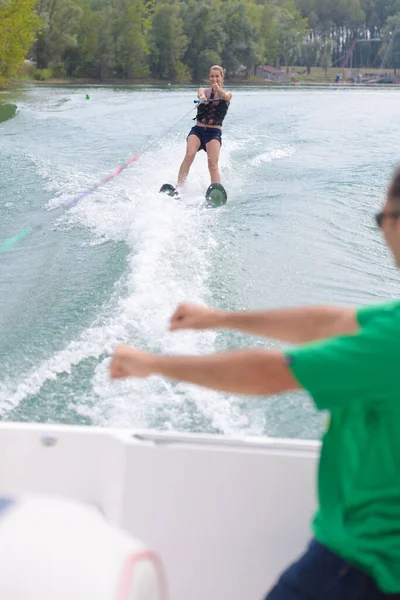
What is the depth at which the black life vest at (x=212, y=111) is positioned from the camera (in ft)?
25.9

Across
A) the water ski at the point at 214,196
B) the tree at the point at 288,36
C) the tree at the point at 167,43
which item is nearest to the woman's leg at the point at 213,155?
the water ski at the point at 214,196

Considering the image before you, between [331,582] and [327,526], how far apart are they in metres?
0.08

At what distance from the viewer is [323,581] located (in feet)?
3.57

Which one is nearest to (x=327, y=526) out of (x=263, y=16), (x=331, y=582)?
(x=331, y=582)

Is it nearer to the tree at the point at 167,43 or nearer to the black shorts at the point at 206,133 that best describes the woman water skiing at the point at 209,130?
the black shorts at the point at 206,133

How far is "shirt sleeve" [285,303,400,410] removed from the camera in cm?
97

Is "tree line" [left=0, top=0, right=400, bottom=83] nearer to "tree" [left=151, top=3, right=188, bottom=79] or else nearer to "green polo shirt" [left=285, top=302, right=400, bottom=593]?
"tree" [left=151, top=3, right=188, bottom=79]

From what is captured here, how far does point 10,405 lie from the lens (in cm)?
329

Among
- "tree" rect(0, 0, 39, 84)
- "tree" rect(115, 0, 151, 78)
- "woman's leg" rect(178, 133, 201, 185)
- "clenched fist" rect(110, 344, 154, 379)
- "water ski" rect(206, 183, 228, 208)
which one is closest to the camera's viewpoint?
"clenched fist" rect(110, 344, 154, 379)

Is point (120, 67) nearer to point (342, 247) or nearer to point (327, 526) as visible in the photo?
point (342, 247)

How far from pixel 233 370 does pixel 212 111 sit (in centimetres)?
721

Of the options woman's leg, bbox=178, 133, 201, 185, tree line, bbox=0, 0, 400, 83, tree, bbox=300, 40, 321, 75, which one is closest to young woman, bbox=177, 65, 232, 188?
woman's leg, bbox=178, 133, 201, 185

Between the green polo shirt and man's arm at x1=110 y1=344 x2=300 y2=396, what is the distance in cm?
3

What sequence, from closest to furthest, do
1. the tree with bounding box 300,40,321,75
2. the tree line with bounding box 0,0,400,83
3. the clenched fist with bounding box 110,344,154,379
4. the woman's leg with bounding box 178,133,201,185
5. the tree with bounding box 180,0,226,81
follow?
the clenched fist with bounding box 110,344,154,379 < the woman's leg with bounding box 178,133,201,185 < the tree line with bounding box 0,0,400,83 < the tree with bounding box 180,0,226,81 < the tree with bounding box 300,40,321,75
